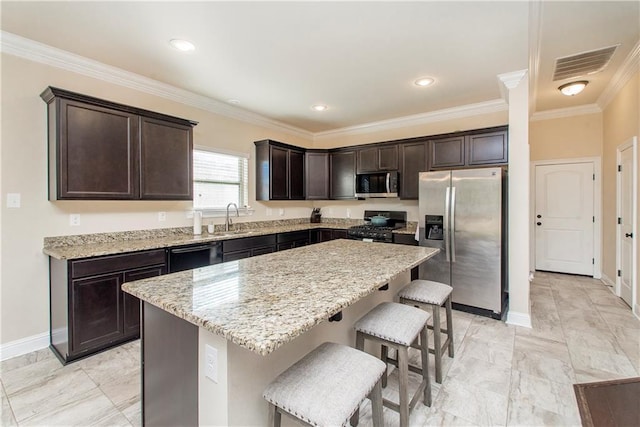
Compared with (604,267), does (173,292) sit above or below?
above

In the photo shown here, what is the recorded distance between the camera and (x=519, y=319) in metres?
3.16

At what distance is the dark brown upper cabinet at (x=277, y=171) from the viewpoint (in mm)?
4617

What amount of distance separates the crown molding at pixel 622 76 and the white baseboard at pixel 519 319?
2.79 metres

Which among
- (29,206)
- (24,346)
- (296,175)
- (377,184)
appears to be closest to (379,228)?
(377,184)

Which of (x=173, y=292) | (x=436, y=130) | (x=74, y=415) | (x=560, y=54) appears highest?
(x=560, y=54)

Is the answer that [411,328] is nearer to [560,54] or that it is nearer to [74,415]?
[74,415]

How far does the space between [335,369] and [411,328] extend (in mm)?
624

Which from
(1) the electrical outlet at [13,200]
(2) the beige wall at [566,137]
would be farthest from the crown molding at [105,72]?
(2) the beige wall at [566,137]

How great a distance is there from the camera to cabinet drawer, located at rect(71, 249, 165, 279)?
241 centimetres

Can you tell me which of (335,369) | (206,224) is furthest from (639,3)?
(206,224)

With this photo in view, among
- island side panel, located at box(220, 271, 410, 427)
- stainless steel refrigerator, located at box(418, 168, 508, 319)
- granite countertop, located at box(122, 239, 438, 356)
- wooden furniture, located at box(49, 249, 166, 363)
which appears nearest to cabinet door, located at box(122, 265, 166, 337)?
wooden furniture, located at box(49, 249, 166, 363)

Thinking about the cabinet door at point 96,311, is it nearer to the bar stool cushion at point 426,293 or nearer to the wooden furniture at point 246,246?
the wooden furniture at point 246,246

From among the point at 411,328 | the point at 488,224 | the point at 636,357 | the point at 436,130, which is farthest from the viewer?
the point at 436,130

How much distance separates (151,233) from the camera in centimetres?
341
